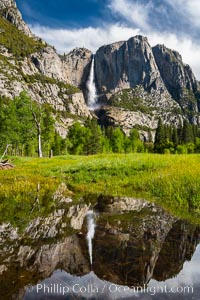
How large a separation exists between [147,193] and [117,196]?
1.29m

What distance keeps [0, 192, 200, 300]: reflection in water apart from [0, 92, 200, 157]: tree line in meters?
29.5

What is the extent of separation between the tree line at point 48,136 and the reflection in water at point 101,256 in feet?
96.8

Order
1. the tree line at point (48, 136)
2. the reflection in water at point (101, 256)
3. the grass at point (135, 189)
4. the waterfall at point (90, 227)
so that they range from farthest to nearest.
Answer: the tree line at point (48, 136) < the grass at point (135, 189) < the waterfall at point (90, 227) < the reflection in water at point (101, 256)

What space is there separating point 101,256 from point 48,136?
5703 cm

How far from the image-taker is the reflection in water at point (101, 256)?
13.0 ft

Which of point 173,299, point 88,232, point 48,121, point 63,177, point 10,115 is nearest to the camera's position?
point 173,299

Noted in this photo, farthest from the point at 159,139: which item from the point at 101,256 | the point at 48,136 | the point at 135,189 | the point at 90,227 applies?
the point at 101,256

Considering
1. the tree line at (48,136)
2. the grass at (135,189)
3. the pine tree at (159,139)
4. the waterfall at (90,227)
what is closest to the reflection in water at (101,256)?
the waterfall at (90,227)

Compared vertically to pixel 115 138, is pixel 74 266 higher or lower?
lower

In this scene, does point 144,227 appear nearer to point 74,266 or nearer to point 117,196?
point 74,266

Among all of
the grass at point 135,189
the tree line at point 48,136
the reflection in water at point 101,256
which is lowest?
the reflection in water at point 101,256

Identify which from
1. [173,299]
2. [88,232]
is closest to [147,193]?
[88,232]

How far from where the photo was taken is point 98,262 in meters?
4.68

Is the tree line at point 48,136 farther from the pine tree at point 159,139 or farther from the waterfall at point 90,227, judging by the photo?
the waterfall at point 90,227
